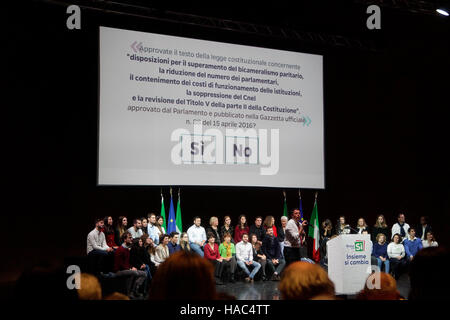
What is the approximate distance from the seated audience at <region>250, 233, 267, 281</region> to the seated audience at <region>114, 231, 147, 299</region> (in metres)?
2.14

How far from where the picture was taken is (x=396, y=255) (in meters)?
8.08

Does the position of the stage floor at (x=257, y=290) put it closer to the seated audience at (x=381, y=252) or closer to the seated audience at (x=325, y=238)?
the seated audience at (x=381, y=252)

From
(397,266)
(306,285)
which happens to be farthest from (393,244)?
(306,285)

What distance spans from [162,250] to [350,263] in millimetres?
2729

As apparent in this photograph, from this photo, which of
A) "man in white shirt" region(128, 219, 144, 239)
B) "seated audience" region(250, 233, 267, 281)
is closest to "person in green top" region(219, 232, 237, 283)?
"seated audience" region(250, 233, 267, 281)

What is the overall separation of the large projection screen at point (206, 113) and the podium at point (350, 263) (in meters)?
2.63

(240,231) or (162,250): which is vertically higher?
(240,231)

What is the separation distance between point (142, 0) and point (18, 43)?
2.01 m

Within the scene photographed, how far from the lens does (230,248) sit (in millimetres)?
7711

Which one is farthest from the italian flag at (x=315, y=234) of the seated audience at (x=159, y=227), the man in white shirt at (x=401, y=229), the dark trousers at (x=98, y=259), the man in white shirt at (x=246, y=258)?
the dark trousers at (x=98, y=259)

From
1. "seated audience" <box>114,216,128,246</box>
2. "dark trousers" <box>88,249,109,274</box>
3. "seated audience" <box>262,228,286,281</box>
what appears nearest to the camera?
"dark trousers" <box>88,249,109,274</box>

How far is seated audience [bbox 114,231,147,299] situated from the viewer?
6221 mm

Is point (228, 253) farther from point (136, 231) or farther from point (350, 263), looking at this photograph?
point (350, 263)

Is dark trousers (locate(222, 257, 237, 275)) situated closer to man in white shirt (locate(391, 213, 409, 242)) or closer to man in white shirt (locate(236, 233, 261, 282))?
man in white shirt (locate(236, 233, 261, 282))
